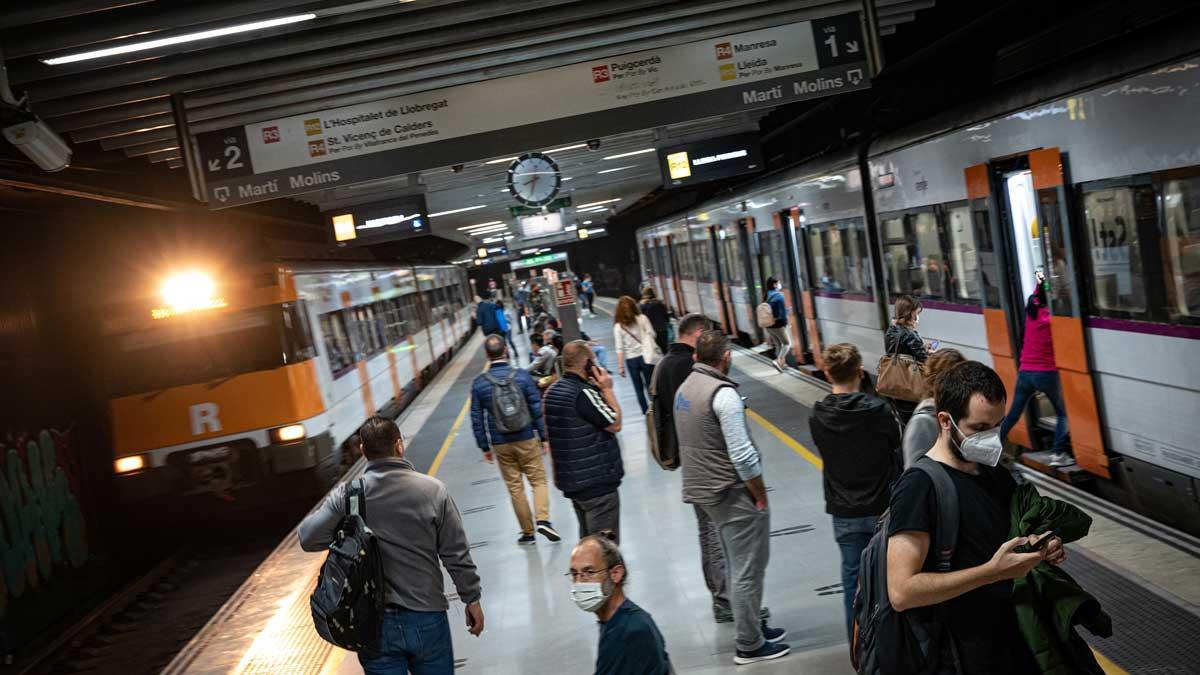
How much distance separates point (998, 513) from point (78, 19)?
626 centimetres

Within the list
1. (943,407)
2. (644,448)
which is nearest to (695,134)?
(644,448)

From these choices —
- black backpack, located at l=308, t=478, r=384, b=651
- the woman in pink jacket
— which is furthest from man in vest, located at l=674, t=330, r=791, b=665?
the woman in pink jacket

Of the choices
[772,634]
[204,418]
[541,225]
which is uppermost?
[541,225]

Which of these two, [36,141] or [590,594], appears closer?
[590,594]

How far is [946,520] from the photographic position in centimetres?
315

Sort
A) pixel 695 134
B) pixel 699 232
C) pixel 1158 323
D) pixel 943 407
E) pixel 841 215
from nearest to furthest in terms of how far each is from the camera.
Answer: pixel 943 407 → pixel 1158 323 → pixel 841 215 → pixel 695 134 → pixel 699 232

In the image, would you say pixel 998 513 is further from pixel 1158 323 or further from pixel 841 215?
pixel 841 215

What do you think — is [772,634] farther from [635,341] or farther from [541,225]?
[541,225]

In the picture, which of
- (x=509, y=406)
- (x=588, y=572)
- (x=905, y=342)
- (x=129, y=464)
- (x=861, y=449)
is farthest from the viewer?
(x=129, y=464)

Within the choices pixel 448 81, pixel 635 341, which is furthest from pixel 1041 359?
pixel 635 341

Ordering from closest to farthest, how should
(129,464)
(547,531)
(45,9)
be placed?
1. (45,9)
2. (547,531)
3. (129,464)

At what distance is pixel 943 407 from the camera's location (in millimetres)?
3307

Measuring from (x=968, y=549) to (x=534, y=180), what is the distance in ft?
44.9

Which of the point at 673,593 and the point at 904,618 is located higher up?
the point at 904,618
